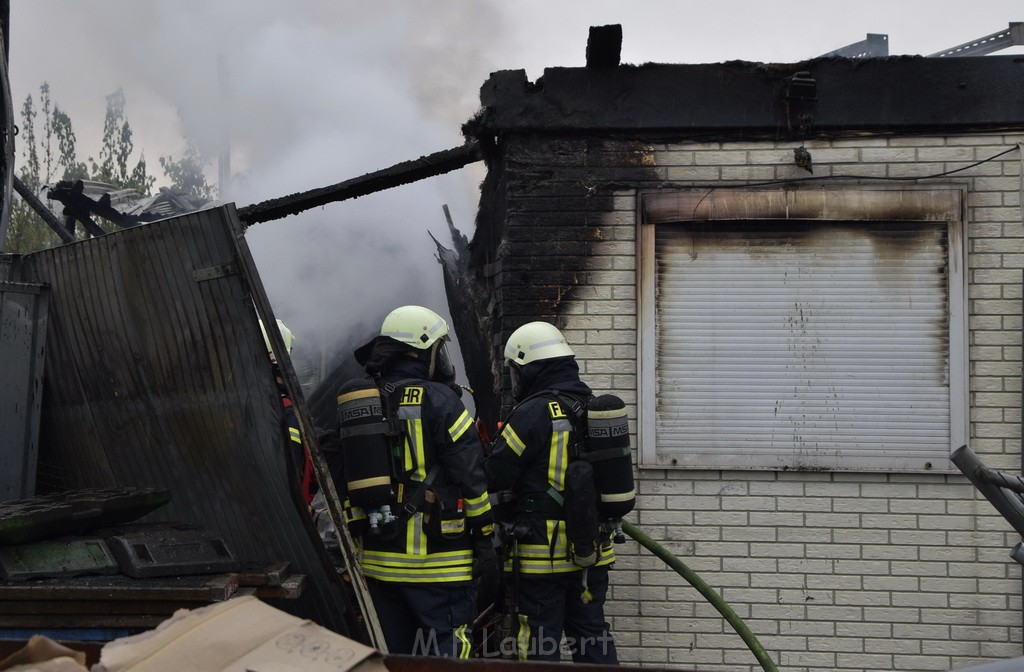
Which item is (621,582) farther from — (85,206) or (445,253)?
(85,206)

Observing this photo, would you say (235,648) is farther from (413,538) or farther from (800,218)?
(800,218)

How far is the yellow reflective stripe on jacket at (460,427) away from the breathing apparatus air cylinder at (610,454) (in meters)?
0.61

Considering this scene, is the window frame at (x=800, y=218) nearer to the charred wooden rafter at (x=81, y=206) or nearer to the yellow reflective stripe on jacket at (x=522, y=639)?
the yellow reflective stripe on jacket at (x=522, y=639)

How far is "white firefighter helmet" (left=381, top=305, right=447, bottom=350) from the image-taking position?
4172mm

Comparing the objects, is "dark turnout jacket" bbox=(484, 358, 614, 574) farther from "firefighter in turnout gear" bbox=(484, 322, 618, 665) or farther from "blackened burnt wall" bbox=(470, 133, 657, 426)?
"blackened burnt wall" bbox=(470, 133, 657, 426)

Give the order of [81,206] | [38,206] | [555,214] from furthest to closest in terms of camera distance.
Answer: [81,206] → [38,206] → [555,214]

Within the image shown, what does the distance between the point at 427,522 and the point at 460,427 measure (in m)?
0.43

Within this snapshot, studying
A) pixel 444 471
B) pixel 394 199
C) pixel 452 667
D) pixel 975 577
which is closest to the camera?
pixel 452 667

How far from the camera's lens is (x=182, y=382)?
355 centimetres

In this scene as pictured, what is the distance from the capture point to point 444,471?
3971 mm

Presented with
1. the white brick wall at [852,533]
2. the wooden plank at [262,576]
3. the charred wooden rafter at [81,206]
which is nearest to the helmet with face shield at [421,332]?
the white brick wall at [852,533]

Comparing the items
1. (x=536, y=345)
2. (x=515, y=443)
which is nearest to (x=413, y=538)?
(x=515, y=443)

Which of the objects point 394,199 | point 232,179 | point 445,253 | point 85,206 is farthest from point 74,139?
point 445,253

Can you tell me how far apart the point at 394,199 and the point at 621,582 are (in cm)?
403
